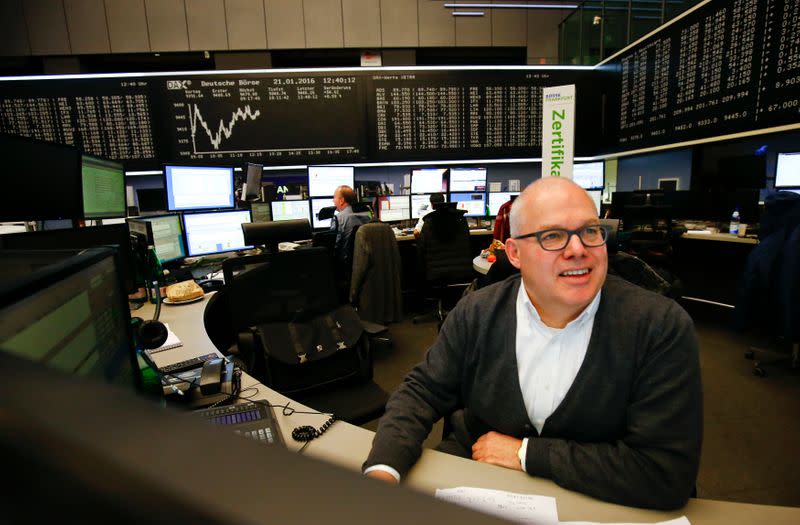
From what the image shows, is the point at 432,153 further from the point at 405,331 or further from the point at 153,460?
the point at 153,460

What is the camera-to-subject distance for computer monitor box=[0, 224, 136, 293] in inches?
56.4

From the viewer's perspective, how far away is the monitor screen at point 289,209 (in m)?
4.46

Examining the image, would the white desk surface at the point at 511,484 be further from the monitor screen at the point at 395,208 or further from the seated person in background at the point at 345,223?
the monitor screen at the point at 395,208

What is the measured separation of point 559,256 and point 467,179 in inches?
175

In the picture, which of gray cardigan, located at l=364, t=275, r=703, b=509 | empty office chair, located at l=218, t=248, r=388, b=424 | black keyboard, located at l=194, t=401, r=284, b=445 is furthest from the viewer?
empty office chair, located at l=218, t=248, r=388, b=424

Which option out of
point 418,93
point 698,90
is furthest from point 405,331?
point 698,90

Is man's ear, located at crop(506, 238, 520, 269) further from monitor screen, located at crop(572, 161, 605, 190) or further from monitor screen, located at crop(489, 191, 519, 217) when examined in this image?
monitor screen, located at crop(572, 161, 605, 190)

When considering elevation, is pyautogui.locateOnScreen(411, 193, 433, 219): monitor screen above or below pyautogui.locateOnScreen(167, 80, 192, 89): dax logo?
below

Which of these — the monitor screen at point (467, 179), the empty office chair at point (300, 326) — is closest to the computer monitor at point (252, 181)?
the empty office chair at point (300, 326)

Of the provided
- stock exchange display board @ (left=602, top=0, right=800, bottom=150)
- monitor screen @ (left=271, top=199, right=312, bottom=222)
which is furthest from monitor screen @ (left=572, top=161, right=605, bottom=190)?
monitor screen @ (left=271, top=199, right=312, bottom=222)

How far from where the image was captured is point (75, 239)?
161cm

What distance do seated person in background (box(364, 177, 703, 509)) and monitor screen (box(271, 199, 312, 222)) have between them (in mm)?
3614

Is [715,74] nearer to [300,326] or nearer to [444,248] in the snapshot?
[444,248]

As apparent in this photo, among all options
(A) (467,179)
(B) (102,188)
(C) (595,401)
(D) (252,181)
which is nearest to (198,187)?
(D) (252,181)
